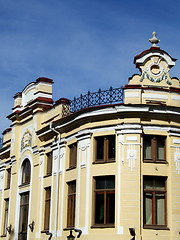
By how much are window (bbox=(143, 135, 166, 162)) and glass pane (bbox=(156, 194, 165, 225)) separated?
196cm

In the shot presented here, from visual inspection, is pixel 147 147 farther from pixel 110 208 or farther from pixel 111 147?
pixel 110 208

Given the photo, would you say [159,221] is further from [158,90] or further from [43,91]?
[43,91]

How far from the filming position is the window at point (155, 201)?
85.3ft

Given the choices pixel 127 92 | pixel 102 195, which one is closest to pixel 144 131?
pixel 127 92

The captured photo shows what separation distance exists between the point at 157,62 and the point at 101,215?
900 centimetres

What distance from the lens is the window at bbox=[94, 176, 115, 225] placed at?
86.5ft

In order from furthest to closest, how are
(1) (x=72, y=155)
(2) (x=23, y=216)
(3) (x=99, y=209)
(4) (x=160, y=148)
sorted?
(2) (x=23, y=216) → (1) (x=72, y=155) → (4) (x=160, y=148) → (3) (x=99, y=209)

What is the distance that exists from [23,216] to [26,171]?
3.09 metres

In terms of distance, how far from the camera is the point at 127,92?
90.2ft

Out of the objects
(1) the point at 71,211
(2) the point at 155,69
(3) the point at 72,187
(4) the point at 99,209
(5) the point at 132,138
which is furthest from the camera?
(3) the point at 72,187

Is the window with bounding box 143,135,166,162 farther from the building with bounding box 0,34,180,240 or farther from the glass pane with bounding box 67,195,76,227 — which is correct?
the glass pane with bounding box 67,195,76,227

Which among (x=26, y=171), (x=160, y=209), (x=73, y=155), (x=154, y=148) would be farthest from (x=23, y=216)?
(x=154, y=148)

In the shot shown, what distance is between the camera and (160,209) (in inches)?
1037

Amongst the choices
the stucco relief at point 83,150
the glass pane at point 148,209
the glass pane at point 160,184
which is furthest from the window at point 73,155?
the glass pane at point 160,184
